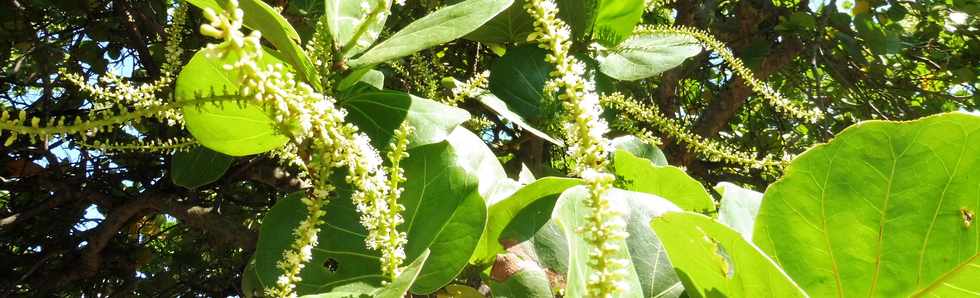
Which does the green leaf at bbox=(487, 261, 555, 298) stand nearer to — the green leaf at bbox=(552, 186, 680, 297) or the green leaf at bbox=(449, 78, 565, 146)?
the green leaf at bbox=(552, 186, 680, 297)

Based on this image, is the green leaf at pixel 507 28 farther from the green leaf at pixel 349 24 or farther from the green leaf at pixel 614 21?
the green leaf at pixel 349 24

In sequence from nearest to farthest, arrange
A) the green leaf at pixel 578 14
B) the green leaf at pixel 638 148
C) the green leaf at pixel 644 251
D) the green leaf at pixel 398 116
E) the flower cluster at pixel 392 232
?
the flower cluster at pixel 392 232, the green leaf at pixel 644 251, the green leaf at pixel 398 116, the green leaf at pixel 638 148, the green leaf at pixel 578 14

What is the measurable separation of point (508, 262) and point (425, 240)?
0.13m

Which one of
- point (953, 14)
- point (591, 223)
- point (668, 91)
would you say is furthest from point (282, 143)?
point (953, 14)

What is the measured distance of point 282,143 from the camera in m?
1.22

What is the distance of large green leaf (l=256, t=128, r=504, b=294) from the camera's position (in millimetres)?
1159

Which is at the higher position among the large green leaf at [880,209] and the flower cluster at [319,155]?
the flower cluster at [319,155]

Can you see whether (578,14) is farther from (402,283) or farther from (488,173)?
(402,283)

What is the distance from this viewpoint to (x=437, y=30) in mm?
1283

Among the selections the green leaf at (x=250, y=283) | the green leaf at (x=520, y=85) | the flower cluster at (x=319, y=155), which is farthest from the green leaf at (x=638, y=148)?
the green leaf at (x=250, y=283)

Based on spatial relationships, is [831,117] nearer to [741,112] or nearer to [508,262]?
[741,112]

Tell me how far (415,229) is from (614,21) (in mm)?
891

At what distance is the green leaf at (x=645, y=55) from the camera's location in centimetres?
188

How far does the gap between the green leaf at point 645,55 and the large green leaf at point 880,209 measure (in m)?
0.95
